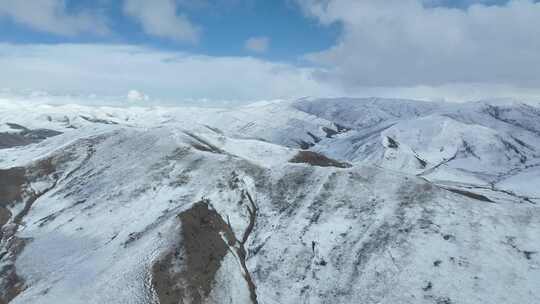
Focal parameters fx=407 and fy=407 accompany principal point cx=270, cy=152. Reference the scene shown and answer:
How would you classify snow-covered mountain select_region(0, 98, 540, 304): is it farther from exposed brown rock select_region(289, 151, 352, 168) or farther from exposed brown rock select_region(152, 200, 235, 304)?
exposed brown rock select_region(289, 151, 352, 168)

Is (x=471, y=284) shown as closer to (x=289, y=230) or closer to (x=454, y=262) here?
(x=454, y=262)

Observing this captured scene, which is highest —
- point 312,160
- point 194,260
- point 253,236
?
point 312,160

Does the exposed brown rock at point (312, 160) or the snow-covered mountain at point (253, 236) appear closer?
the snow-covered mountain at point (253, 236)

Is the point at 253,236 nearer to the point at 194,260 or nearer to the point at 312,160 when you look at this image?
the point at 194,260

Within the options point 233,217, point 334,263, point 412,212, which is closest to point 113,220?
point 233,217

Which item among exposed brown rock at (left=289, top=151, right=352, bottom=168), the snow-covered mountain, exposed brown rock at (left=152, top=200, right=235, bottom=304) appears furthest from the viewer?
exposed brown rock at (left=289, top=151, right=352, bottom=168)

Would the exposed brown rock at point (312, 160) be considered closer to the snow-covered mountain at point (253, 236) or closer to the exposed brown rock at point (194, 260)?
the snow-covered mountain at point (253, 236)

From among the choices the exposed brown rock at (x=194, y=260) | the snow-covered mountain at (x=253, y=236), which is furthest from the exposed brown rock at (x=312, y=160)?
the exposed brown rock at (x=194, y=260)

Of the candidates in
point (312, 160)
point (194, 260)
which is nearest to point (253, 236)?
point (194, 260)

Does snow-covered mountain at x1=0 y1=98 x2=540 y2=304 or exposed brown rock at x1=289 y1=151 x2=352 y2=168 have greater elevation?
exposed brown rock at x1=289 y1=151 x2=352 y2=168

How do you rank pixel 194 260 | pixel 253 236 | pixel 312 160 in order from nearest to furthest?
pixel 194 260 → pixel 253 236 → pixel 312 160

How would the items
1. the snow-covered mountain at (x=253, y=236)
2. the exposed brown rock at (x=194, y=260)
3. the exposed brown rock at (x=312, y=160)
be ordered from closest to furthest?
the exposed brown rock at (x=194, y=260), the snow-covered mountain at (x=253, y=236), the exposed brown rock at (x=312, y=160)

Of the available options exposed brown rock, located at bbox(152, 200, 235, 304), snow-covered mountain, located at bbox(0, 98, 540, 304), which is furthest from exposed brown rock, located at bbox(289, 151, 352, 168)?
exposed brown rock, located at bbox(152, 200, 235, 304)
